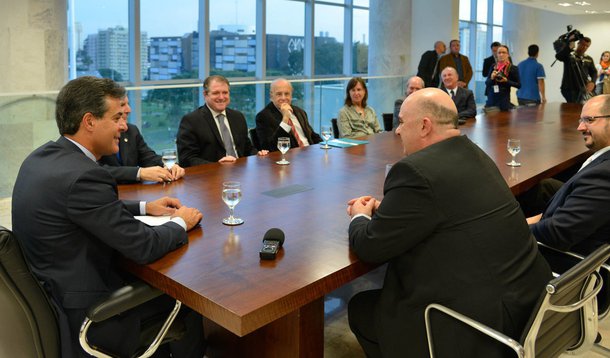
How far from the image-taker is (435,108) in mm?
2031

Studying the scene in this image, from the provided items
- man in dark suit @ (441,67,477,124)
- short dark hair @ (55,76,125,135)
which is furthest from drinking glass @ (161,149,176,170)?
man in dark suit @ (441,67,477,124)

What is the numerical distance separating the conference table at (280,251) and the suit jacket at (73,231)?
104 mm

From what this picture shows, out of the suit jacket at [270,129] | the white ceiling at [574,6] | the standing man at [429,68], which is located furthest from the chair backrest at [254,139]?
the white ceiling at [574,6]

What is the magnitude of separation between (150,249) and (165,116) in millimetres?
4930

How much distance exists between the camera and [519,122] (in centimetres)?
579

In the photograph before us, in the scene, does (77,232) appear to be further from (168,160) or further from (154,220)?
(168,160)

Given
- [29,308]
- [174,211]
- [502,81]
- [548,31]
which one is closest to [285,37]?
[502,81]

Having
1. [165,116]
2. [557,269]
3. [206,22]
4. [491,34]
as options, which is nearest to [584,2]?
[491,34]

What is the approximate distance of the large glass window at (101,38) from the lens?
7277mm

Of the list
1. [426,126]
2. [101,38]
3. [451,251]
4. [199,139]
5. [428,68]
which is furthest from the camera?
[428,68]

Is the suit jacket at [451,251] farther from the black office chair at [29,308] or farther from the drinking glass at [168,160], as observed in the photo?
the drinking glass at [168,160]

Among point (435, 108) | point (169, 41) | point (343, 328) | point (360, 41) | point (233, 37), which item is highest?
point (360, 41)

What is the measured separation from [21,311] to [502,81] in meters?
7.83

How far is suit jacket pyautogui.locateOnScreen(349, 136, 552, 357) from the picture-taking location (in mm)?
1761
